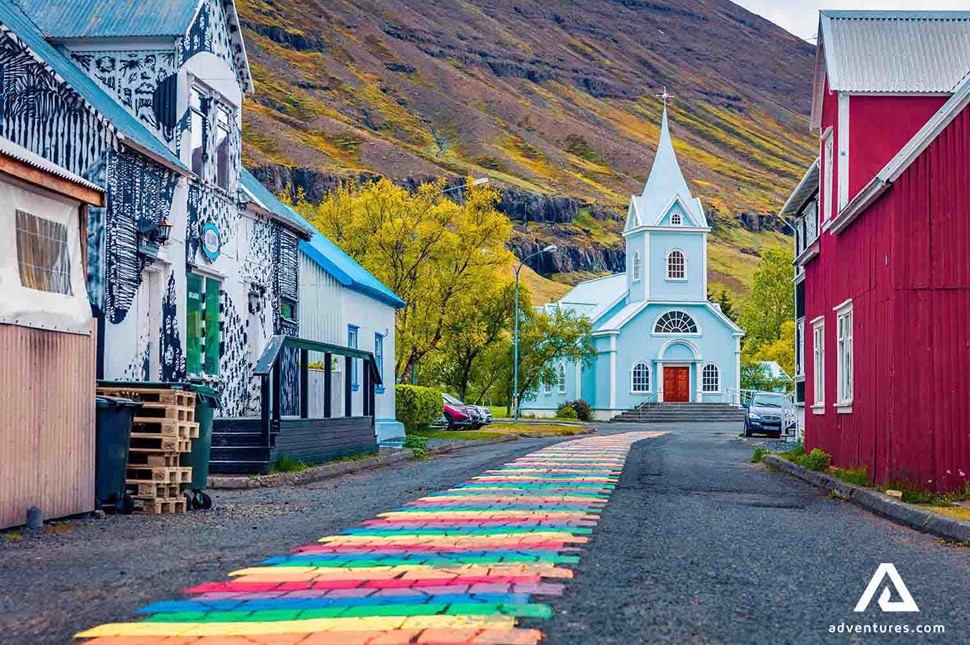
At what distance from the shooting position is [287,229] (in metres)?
24.6

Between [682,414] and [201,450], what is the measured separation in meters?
53.7

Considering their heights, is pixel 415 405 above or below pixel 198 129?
below

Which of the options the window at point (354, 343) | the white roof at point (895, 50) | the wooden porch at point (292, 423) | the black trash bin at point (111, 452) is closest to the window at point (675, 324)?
the window at point (354, 343)

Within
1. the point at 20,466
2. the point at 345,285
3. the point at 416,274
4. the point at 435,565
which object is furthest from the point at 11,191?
the point at 416,274

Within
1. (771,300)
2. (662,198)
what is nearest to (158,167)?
(662,198)

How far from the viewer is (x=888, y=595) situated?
25.1 feet

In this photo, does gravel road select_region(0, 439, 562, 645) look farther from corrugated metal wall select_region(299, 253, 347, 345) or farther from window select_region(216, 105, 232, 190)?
corrugated metal wall select_region(299, 253, 347, 345)

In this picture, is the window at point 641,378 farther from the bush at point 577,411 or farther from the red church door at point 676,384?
the bush at point 577,411

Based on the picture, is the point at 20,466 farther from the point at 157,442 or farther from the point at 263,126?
the point at 263,126

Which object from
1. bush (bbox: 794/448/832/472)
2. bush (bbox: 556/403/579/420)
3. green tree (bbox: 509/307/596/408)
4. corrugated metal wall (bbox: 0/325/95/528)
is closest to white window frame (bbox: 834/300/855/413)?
bush (bbox: 794/448/832/472)

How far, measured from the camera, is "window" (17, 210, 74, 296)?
11469 millimetres

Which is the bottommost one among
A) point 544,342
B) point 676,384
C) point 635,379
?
point 676,384

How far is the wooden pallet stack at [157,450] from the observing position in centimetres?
1303

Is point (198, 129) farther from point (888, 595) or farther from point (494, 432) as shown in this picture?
point (494, 432)
